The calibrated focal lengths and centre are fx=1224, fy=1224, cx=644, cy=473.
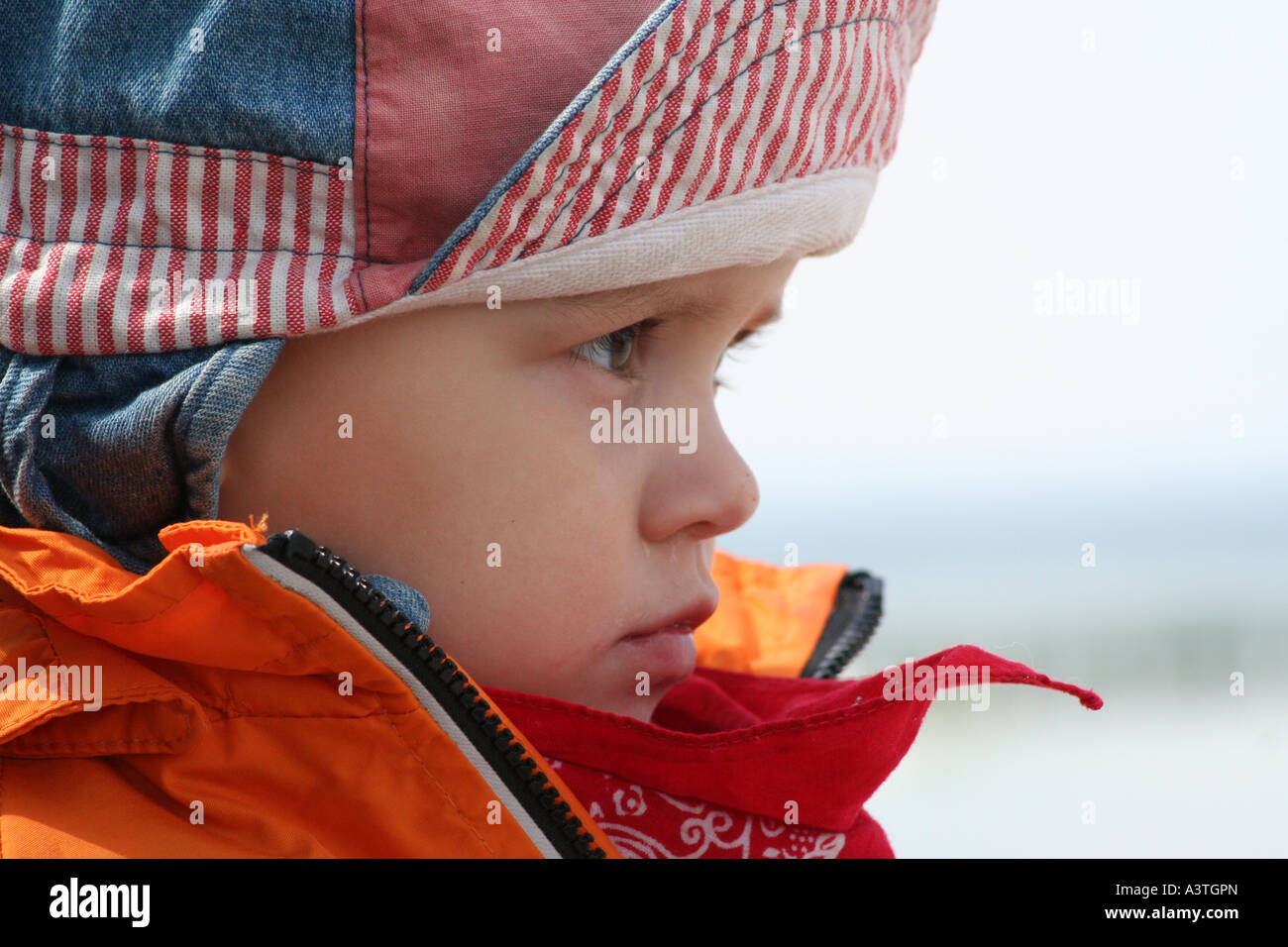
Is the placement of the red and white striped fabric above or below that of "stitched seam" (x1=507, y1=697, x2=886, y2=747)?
above

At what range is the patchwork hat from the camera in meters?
0.74

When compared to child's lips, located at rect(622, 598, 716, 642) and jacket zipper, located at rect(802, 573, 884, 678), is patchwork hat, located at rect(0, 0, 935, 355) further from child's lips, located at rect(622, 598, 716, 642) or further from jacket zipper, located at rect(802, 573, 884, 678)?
jacket zipper, located at rect(802, 573, 884, 678)

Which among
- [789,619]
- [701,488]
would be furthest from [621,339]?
[789,619]

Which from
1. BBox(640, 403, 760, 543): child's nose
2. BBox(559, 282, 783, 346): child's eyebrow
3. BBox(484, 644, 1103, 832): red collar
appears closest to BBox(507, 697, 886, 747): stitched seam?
BBox(484, 644, 1103, 832): red collar

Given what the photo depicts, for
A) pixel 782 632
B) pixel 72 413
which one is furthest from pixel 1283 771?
pixel 72 413

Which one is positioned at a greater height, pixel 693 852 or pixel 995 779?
pixel 693 852

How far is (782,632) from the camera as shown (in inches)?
47.6

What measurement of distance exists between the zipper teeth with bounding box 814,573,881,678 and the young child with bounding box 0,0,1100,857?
323 mm

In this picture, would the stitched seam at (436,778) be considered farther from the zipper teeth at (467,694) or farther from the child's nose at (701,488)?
the child's nose at (701,488)

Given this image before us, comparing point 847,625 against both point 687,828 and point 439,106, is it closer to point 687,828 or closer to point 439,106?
point 687,828

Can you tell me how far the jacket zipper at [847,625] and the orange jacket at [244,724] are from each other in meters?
0.45
